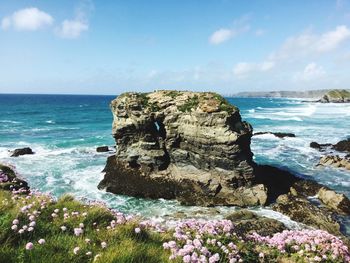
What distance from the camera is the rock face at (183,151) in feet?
79.0

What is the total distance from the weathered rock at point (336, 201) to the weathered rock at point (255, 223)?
5350 mm

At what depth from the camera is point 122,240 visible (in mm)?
6539

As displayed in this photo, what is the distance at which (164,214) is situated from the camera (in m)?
21.5

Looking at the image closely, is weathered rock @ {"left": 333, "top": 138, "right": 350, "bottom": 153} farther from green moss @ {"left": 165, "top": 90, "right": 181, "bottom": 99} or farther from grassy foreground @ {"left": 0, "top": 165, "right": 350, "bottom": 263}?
grassy foreground @ {"left": 0, "top": 165, "right": 350, "bottom": 263}

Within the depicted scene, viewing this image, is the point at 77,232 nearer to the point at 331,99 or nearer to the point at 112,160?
the point at 112,160

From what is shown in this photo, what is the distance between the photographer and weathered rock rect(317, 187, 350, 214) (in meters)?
22.1

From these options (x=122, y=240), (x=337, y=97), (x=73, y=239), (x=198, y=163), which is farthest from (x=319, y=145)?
(x=337, y=97)

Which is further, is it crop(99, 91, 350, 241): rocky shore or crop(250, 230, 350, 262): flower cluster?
crop(99, 91, 350, 241): rocky shore

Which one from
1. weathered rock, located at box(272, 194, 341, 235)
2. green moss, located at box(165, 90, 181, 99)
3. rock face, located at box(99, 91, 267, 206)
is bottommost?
weathered rock, located at box(272, 194, 341, 235)

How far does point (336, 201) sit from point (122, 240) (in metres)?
19.6

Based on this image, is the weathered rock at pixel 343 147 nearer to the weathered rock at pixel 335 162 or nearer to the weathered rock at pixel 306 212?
the weathered rock at pixel 335 162

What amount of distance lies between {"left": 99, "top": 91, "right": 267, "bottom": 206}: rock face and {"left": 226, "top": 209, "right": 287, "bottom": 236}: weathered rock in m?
2.54

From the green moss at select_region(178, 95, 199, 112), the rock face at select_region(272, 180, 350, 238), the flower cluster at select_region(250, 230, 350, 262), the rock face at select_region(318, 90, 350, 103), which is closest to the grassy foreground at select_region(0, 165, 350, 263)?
the flower cluster at select_region(250, 230, 350, 262)

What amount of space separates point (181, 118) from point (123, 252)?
21.2 m
